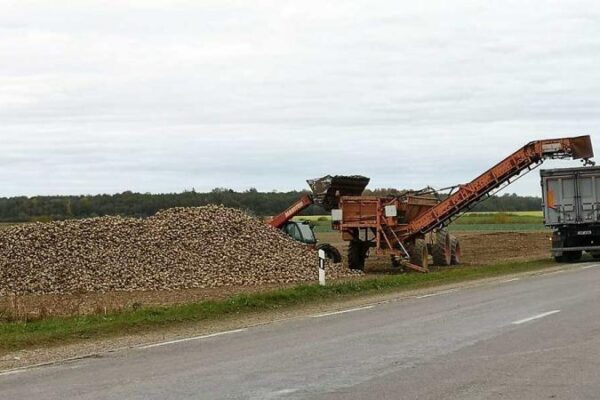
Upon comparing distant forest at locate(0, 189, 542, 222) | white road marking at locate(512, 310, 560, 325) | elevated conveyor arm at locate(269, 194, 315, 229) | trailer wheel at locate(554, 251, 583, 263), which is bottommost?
white road marking at locate(512, 310, 560, 325)

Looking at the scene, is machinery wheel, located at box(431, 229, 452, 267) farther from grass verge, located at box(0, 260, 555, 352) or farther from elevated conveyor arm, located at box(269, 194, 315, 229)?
grass verge, located at box(0, 260, 555, 352)

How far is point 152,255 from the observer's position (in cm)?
3016

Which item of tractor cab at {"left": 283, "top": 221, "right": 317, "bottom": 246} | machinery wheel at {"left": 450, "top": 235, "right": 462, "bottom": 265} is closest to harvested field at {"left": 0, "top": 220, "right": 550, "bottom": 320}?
machinery wheel at {"left": 450, "top": 235, "right": 462, "bottom": 265}

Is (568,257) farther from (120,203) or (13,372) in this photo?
(120,203)

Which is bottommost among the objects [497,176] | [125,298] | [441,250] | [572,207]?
[125,298]

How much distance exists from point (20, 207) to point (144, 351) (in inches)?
2236

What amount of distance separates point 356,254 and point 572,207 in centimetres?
843

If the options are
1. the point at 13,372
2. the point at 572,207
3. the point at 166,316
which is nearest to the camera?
the point at 13,372

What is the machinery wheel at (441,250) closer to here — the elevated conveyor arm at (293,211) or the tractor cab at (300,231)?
the tractor cab at (300,231)

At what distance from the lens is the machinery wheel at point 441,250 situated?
3534cm

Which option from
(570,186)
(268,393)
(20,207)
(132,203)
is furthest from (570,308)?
(20,207)

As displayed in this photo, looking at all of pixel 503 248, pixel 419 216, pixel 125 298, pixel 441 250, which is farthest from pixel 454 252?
pixel 125 298

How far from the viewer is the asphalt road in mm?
8685

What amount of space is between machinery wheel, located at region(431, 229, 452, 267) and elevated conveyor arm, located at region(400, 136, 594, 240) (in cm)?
269
